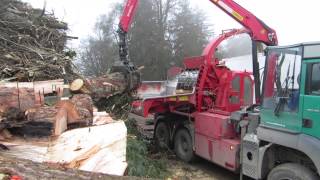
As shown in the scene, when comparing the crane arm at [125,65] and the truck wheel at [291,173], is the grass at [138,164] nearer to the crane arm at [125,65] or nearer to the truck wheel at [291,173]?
the truck wheel at [291,173]

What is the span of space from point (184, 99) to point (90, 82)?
2294 mm

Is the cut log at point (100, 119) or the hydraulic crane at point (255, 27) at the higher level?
the hydraulic crane at point (255, 27)

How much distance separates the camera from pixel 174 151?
427 inches

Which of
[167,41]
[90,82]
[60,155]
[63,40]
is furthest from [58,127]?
[167,41]

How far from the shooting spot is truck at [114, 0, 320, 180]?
5.86 metres

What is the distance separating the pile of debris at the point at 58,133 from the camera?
543 cm

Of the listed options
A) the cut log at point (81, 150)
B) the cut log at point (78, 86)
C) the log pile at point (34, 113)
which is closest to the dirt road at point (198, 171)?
the cut log at point (78, 86)

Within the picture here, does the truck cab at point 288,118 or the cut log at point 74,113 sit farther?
the cut log at point 74,113

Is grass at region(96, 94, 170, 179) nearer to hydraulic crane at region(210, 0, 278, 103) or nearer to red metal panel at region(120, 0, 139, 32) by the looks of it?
red metal panel at region(120, 0, 139, 32)

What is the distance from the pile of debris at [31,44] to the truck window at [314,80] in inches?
178

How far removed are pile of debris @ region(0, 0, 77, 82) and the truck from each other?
2.44 meters

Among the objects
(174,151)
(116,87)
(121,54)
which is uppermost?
(121,54)

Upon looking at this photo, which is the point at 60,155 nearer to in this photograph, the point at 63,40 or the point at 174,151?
the point at 63,40

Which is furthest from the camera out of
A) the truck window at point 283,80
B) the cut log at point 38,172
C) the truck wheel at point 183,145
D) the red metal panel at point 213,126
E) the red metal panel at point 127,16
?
the red metal panel at point 127,16
